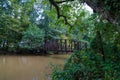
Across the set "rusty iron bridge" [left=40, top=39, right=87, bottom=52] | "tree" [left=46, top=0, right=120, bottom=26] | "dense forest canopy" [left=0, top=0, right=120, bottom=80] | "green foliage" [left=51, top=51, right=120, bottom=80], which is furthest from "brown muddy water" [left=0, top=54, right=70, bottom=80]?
"rusty iron bridge" [left=40, top=39, right=87, bottom=52]

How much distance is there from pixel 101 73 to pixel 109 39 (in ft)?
3.42

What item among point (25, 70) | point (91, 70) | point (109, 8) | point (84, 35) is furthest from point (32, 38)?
point (109, 8)

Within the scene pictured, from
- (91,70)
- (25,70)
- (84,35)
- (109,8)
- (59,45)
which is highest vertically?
(109,8)

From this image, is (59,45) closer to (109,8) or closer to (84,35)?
(84,35)

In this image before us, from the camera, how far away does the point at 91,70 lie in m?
4.35

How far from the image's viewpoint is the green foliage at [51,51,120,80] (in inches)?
163

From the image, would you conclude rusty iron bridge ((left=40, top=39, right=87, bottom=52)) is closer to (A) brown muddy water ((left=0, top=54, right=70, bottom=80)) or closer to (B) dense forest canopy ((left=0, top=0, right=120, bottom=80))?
(B) dense forest canopy ((left=0, top=0, right=120, bottom=80))

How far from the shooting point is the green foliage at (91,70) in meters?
4.13

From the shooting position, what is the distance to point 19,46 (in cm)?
1672

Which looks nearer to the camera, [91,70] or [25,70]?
[91,70]

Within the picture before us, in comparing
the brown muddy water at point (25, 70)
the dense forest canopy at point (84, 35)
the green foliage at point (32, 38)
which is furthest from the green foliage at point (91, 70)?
the green foliage at point (32, 38)

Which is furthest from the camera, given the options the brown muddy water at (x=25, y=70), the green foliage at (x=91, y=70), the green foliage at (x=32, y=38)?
the green foliage at (x=32, y=38)

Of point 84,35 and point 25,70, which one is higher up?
point 84,35

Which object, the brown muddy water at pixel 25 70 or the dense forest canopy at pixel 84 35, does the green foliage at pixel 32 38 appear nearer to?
the dense forest canopy at pixel 84 35
